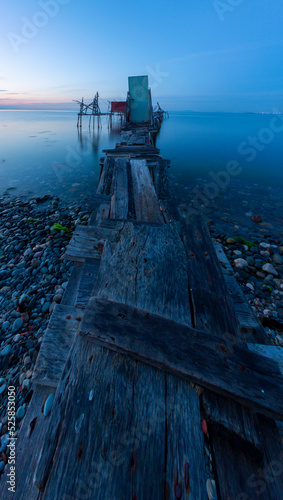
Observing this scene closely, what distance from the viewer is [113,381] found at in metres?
1.40

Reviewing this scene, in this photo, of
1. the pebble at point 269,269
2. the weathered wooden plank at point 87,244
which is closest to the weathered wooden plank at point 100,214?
the weathered wooden plank at point 87,244

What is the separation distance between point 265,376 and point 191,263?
3.85ft

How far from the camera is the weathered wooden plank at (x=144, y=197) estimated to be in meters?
3.60

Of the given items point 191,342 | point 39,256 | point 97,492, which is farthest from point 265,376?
point 39,256

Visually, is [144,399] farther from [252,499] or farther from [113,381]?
[252,499]

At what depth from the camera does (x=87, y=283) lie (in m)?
2.52

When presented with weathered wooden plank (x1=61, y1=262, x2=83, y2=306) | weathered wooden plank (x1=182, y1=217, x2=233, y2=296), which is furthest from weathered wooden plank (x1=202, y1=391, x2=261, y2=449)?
weathered wooden plank (x1=61, y1=262, x2=83, y2=306)

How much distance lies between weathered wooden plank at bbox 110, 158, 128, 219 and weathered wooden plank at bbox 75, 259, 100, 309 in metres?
1.02

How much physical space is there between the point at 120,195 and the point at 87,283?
2152 millimetres

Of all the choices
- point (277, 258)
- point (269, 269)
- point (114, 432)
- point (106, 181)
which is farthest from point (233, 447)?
point (277, 258)

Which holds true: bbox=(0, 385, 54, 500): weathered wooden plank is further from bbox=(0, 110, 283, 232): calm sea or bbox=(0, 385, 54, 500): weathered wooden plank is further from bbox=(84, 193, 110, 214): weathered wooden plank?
bbox=(0, 110, 283, 232): calm sea

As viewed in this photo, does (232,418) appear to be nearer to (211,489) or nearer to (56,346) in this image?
(211,489)

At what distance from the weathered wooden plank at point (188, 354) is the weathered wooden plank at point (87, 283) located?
0.70m

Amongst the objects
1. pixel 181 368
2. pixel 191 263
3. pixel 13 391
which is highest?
pixel 191 263
